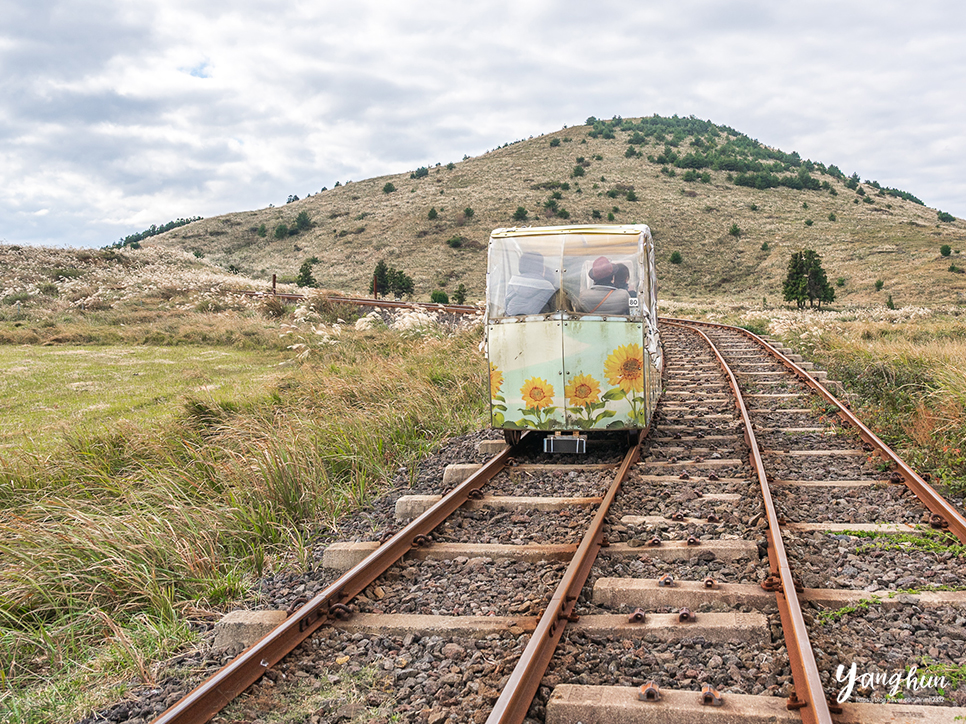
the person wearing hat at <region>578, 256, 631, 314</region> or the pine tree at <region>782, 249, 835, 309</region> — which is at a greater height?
the pine tree at <region>782, 249, 835, 309</region>

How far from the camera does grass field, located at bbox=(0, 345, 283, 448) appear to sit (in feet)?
37.2

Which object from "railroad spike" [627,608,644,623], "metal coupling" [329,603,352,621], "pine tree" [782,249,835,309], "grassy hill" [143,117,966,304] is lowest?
"metal coupling" [329,603,352,621]

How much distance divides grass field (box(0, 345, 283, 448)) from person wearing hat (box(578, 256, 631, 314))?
6.51m

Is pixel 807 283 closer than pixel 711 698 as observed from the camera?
No

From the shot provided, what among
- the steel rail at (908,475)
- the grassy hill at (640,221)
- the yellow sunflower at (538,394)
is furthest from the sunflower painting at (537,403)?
the grassy hill at (640,221)

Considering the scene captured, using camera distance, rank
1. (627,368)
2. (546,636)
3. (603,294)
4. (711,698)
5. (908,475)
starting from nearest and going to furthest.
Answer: (711,698) < (546,636) < (908,475) < (627,368) < (603,294)

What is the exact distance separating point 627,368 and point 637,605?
392cm

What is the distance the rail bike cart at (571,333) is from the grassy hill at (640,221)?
116 ft

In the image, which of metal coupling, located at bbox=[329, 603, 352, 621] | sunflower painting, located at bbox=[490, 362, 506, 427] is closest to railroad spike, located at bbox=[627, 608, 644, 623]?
metal coupling, located at bbox=[329, 603, 352, 621]

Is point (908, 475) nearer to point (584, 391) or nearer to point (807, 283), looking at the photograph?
point (584, 391)

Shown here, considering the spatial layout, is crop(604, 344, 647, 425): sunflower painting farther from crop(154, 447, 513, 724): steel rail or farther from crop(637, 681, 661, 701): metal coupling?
crop(637, 681, 661, 701): metal coupling

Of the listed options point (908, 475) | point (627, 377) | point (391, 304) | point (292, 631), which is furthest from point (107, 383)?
point (908, 475)

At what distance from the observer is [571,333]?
8.01 m

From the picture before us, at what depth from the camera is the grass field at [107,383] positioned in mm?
11352
